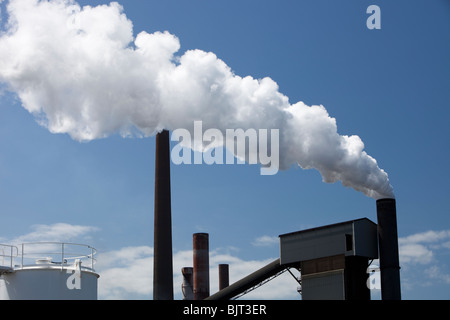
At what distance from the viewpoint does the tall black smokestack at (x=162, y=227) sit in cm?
3281

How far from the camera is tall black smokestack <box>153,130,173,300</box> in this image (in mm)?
32812

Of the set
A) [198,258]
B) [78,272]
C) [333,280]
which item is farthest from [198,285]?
[78,272]

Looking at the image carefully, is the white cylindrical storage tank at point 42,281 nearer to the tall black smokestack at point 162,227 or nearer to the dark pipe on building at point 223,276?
the tall black smokestack at point 162,227

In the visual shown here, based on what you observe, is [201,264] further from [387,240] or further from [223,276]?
[387,240]

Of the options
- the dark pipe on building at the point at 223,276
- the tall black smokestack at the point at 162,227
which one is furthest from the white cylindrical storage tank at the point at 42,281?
the dark pipe on building at the point at 223,276

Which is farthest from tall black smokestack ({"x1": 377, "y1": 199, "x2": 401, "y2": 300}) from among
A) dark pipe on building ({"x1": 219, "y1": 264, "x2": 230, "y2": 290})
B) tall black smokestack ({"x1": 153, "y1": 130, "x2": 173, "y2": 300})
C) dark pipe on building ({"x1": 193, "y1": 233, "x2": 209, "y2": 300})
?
dark pipe on building ({"x1": 219, "y1": 264, "x2": 230, "y2": 290})

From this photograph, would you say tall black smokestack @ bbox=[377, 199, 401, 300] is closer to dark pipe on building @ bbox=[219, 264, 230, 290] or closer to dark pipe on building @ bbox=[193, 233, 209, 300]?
dark pipe on building @ bbox=[193, 233, 209, 300]

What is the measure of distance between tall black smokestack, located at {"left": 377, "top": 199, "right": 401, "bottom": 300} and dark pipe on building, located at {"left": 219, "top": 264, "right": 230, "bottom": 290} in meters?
19.2

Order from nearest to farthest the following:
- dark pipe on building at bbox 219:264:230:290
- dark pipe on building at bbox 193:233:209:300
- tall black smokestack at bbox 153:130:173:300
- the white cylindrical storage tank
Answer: the white cylindrical storage tank < tall black smokestack at bbox 153:130:173:300 < dark pipe on building at bbox 193:233:209:300 < dark pipe on building at bbox 219:264:230:290

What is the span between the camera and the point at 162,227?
32.8 metres

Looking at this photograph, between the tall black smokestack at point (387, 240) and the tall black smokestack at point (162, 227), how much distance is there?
11.4 metres

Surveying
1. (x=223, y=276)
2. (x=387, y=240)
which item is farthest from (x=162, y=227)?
(x=223, y=276)
